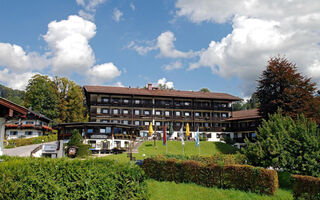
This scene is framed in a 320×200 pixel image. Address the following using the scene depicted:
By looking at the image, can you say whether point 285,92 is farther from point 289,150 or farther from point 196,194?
point 196,194

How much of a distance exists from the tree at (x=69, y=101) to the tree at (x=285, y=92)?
39.9m

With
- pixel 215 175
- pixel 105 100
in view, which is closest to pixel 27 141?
pixel 105 100

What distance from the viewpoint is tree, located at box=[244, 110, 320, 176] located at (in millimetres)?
16016

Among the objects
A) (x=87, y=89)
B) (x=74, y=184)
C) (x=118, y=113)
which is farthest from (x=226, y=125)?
(x=74, y=184)

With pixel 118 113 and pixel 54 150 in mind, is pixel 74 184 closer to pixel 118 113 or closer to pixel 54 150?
pixel 54 150

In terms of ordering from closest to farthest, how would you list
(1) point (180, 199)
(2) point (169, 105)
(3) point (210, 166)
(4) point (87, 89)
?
(1) point (180, 199), (3) point (210, 166), (4) point (87, 89), (2) point (169, 105)

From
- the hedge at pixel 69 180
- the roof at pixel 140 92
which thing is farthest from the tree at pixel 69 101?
the hedge at pixel 69 180

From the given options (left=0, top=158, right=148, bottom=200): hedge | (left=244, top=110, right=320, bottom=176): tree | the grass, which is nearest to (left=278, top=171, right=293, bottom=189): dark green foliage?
(left=244, top=110, right=320, bottom=176): tree

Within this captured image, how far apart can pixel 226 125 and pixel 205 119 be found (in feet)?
17.1

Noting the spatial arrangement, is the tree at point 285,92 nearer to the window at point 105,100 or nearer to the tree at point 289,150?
the tree at point 289,150

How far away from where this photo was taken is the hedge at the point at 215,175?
11.6 m

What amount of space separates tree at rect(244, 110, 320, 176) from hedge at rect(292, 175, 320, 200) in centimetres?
625

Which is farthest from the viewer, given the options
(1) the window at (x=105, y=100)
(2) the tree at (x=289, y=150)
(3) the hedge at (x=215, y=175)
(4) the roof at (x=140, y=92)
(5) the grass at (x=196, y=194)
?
(1) the window at (x=105, y=100)

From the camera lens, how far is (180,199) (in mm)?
10789
